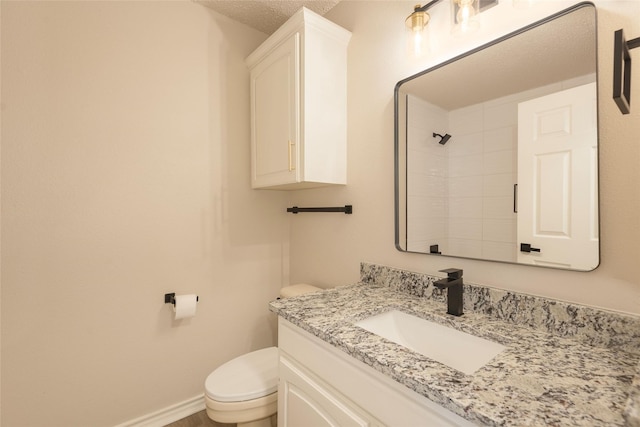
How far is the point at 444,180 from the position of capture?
1.23m

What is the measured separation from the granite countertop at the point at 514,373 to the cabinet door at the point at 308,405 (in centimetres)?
18

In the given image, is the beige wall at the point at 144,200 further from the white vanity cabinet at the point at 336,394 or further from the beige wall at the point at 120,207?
the white vanity cabinet at the point at 336,394

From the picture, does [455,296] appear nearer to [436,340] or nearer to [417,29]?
[436,340]

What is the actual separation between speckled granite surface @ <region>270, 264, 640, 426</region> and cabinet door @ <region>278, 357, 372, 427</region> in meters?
0.18

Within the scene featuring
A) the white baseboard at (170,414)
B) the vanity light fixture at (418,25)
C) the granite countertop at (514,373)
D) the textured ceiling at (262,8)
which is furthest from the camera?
the textured ceiling at (262,8)

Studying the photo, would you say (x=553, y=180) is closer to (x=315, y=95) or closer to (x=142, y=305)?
(x=315, y=95)

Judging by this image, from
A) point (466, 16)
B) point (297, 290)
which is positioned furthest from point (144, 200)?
point (466, 16)

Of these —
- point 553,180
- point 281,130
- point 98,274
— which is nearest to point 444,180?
point 553,180

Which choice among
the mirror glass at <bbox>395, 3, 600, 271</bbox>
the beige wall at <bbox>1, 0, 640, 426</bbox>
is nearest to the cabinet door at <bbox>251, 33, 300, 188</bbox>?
the beige wall at <bbox>1, 0, 640, 426</bbox>

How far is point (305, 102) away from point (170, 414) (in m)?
1.88

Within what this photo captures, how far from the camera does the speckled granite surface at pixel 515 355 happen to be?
1.84 ft

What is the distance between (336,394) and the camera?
899mm

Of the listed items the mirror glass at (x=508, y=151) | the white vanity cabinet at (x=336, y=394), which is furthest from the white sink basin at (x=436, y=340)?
the mirror glass at (x=508, y=151)

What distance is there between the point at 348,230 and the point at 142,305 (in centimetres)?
120
